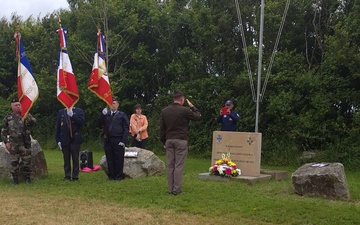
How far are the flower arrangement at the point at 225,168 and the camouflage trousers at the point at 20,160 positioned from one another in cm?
394

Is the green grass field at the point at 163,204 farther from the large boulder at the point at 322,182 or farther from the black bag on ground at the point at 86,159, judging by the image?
the black bag on ground at the point at 86,159

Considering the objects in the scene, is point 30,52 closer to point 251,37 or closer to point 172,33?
point 172,33

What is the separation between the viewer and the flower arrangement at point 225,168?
33.4 ft

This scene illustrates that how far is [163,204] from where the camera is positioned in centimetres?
755

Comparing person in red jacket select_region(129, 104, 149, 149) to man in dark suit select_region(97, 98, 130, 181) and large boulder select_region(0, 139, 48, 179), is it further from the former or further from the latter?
large boulder select_region(0, 139, 48, 179)

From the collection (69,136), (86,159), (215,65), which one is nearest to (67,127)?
(69,136)

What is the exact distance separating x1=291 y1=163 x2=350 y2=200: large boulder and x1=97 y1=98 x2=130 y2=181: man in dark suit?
381 cm

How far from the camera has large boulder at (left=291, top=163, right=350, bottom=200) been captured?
26.6ft

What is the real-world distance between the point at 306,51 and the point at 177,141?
10.6 meters

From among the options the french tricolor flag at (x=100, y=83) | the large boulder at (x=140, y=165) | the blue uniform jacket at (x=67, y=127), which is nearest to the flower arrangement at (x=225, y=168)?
the large boulder at (x=140, y=165)

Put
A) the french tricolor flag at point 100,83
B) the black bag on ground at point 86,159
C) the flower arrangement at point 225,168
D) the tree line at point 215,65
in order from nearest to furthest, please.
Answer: the flower arrangement at point 225,168
the french tricolor flag at point 100,83
the black bag on ground at point 86,159
the tree line at point 215,65

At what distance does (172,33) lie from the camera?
67.6 ft

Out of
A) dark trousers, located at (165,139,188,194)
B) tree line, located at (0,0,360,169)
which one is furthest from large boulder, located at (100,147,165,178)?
tree line, located at (0,0,360,169)

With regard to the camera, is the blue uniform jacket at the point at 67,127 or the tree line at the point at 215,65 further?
the tree line at the point at 215,65
